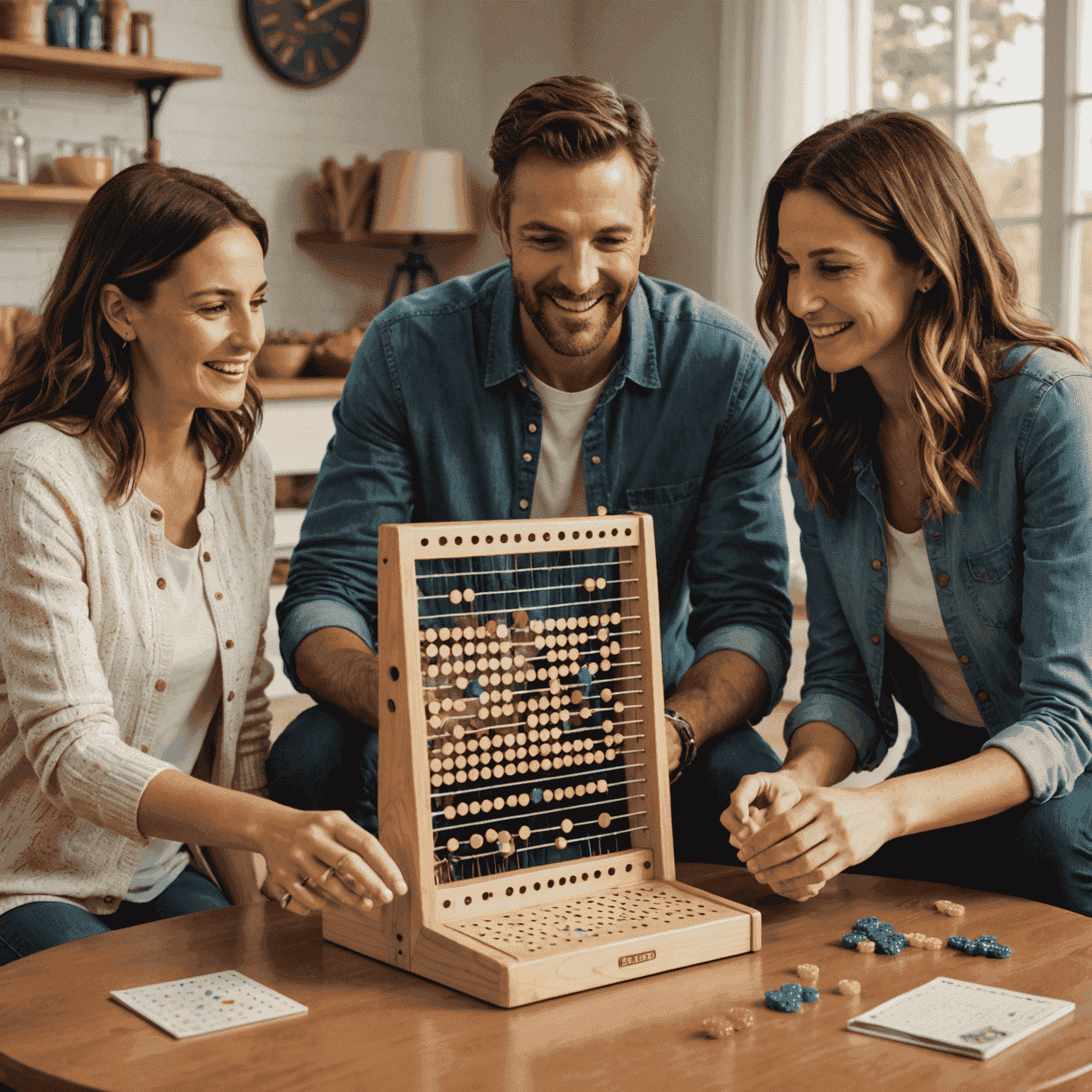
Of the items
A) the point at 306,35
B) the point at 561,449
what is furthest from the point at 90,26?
the point at 561,449

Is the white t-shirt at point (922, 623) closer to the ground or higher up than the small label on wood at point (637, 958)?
higher up

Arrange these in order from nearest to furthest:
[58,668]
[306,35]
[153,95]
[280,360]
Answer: [58,668], [280,360], [153,95], [306,35]

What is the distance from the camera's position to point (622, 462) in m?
2.29

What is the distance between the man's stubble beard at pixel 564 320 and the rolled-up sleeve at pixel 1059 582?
0.70 meters

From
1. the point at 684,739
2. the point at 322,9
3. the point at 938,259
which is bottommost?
the point at 684,739

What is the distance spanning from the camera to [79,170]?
4.45 metres

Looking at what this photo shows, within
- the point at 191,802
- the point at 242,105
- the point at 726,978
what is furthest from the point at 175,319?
the point at 242,105

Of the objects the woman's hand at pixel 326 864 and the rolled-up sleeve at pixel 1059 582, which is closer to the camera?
the woman's hand at pixel 326 864

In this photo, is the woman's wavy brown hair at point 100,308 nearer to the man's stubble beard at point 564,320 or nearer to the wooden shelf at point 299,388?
the man's stubble beard at point 564,320

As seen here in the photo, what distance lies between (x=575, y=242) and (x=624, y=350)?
0.25 metres

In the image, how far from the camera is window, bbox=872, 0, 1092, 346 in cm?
429

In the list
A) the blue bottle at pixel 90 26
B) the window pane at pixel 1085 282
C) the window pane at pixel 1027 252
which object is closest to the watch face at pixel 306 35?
the blue bottle at pixel 90 26

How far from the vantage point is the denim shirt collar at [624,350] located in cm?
227

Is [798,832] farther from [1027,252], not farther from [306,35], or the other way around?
[306,35]
